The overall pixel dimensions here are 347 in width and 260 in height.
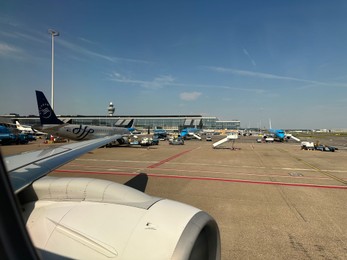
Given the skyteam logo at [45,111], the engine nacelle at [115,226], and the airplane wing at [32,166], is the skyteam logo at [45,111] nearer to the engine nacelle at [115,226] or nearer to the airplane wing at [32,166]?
the airplane wing at [32,166]

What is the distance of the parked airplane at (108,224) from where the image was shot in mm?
2963

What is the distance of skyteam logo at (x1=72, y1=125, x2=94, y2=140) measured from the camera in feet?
127

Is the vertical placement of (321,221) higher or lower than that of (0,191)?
lower

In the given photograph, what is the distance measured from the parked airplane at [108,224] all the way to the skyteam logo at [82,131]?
36.2m

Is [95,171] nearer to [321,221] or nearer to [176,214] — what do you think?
[321,221]

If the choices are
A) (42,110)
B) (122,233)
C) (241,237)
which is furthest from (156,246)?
(42,110)

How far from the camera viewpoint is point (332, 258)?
6.18 metres

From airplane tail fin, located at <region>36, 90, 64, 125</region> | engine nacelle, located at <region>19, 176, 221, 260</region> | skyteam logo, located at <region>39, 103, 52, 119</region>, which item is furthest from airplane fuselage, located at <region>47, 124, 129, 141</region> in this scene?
engine nacelle, located at <region>19, 176, 221, 260</region>

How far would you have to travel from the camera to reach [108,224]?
10.7 ft

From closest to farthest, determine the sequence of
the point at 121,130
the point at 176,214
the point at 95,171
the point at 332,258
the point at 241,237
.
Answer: the point at 176,214
the point at 332,258
the point at 241,237
the point at 95,171
the point at 121,130

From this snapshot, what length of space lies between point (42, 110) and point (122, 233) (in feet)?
122

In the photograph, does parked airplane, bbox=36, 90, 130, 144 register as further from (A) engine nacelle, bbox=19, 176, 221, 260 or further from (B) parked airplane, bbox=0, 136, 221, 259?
(A) engine nacelle, bbox=19, 176, 221, 260

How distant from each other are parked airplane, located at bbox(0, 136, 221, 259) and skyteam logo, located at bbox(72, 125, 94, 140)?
119ft

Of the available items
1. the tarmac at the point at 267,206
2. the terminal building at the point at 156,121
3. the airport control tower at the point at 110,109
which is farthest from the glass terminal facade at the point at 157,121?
the tarmac at the point at 267,206
